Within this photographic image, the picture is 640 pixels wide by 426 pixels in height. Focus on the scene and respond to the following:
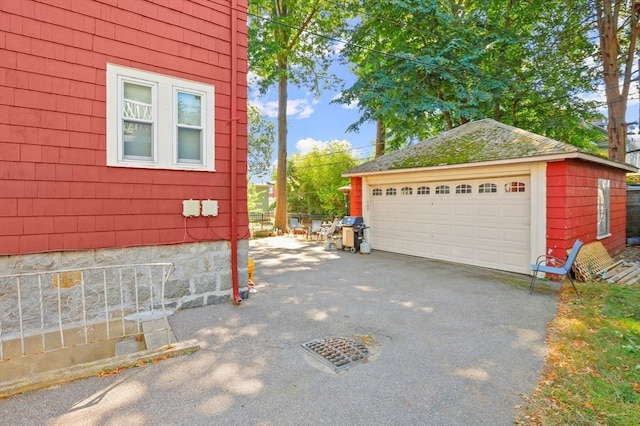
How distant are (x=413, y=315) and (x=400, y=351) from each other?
122 cm

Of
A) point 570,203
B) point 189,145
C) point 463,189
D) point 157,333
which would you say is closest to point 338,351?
point 157,333

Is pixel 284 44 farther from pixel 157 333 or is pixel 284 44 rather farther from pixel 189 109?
pixel 157 333

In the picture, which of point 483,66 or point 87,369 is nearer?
point 87,369

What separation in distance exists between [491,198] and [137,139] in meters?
7.05

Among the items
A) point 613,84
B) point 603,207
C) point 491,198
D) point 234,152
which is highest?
point 613,84

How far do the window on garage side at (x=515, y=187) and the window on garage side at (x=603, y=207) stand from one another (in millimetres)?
2560

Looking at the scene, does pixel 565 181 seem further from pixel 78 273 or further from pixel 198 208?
pixel 78 273

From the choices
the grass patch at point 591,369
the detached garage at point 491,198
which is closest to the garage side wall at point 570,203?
the detached garage at point 491,198

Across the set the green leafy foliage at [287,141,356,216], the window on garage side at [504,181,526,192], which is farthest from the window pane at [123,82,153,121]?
the green leafy foliage at [287,141,356,216]

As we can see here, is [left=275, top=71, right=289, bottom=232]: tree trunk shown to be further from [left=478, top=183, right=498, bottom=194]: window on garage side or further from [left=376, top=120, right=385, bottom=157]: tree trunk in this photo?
[left=478, top=183, right=498, bottom=194]: window on garage side

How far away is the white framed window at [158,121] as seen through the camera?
425cm

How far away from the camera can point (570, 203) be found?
6.43 meters

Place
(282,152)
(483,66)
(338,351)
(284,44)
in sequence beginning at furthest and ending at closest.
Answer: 1. (282,152)
2. (284,44)
3. (483,66)
4. (338,351)

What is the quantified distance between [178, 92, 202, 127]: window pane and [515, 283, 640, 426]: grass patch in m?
4.96
